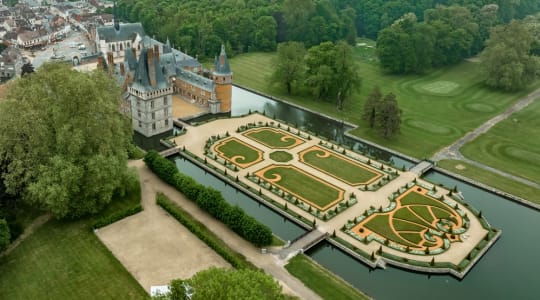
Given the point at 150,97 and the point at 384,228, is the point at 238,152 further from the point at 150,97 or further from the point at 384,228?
the point at 384,228

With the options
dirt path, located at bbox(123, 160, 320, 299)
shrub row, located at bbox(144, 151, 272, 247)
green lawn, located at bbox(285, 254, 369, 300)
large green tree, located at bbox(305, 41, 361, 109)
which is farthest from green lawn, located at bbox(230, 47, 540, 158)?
dirt path, located at bbox(123, 160, 320, 299)

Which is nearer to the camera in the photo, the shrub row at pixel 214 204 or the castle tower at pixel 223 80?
the shrub row at pixel 214 204

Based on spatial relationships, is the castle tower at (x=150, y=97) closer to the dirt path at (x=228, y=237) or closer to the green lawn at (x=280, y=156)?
the dirt path at (x=228, y=237)

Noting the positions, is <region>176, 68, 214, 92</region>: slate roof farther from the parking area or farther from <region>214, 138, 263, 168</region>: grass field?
the parking area

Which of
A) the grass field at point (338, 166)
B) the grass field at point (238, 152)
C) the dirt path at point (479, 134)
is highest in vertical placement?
the dirt path at point (479, 134)

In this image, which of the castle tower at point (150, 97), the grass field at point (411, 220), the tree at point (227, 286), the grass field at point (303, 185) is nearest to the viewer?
the tree at point (227, 286)

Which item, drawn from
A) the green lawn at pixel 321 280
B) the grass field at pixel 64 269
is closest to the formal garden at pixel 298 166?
the green lawn at pixel 321 280
